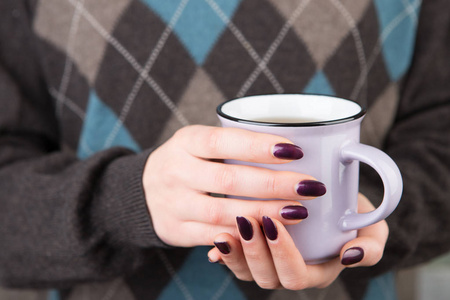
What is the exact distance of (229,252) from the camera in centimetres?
44

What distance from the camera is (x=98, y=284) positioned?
29.4 inches

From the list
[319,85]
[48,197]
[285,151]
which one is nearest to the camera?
[285,151]

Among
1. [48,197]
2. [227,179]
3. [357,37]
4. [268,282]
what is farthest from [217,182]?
[357,37]

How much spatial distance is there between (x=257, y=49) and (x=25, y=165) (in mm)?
397

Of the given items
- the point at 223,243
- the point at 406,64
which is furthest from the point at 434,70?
the point at 223,243

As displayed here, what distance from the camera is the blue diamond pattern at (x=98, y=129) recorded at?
2.30ft

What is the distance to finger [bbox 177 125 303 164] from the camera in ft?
1.29

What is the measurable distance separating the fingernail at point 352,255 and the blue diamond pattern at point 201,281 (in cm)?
31

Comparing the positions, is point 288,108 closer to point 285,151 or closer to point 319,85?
point 285,151

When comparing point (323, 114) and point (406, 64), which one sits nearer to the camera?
point (323, 114)

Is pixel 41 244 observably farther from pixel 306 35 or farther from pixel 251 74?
pixel 306 35

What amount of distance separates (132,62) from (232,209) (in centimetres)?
35

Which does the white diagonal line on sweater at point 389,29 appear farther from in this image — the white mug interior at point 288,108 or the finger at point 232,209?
the finger at point 232,209

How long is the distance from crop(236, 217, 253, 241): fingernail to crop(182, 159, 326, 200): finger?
24 millimetres
